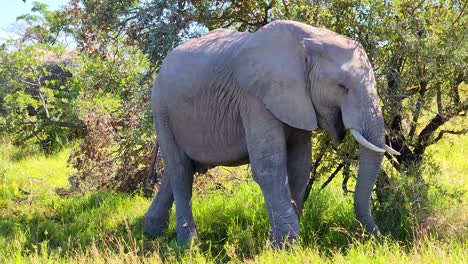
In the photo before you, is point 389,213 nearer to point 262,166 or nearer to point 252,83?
point 262,166

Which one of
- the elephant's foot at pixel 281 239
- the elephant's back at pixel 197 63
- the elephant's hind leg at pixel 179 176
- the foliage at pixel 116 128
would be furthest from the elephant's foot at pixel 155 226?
the foliage at pixel 116 128

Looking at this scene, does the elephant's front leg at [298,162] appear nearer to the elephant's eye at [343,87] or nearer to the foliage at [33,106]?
the elephant's eye at [343,87]

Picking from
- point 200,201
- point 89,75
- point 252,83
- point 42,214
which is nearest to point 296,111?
point 252,83

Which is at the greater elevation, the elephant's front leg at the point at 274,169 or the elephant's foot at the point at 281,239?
the elephant's front leg at the point at 274,169

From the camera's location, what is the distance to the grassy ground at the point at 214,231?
14.8 feet

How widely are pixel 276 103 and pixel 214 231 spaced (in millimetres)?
1894

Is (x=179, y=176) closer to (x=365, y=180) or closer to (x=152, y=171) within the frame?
(x=365, y=180)

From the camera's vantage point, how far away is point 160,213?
632 cm

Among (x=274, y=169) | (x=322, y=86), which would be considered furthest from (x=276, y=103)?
(x=274, y=169)

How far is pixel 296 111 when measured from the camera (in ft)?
15.8

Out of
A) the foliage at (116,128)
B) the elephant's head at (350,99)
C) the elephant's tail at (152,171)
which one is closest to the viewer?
the elephant's head at (350,99)

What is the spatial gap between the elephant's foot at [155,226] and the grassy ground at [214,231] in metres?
0.08

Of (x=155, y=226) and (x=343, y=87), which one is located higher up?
(x=343, y=87)

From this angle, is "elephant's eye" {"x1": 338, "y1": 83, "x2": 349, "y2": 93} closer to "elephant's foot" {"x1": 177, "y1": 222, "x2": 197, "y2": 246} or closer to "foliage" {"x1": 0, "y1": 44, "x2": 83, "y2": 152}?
"elephant's foot" {"x1": 177, "y1": 222, "x2": 197, "y2": 246}
